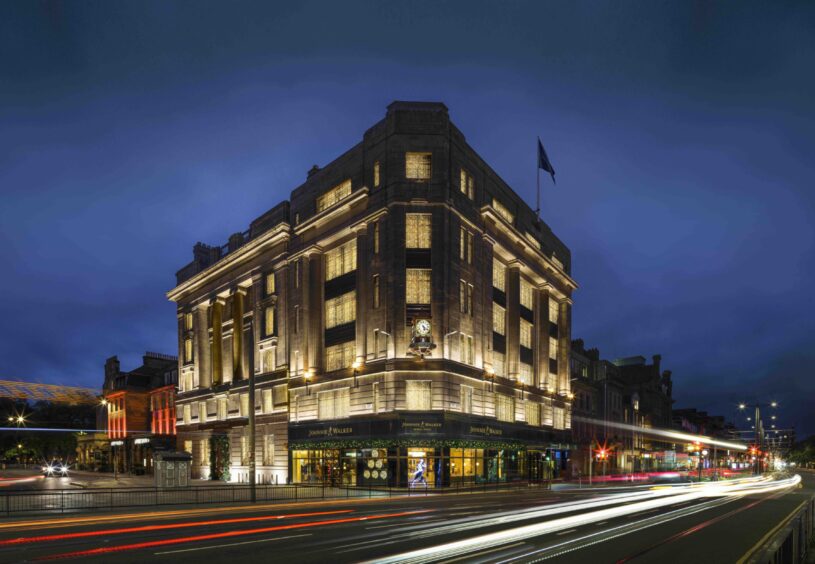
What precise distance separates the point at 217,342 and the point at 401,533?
189ft

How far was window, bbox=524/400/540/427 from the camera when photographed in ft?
217

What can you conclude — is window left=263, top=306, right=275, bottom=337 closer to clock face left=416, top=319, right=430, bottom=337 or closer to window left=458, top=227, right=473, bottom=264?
clock face left=416, top=319, right=430, bottom=337

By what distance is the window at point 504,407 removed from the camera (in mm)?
58381

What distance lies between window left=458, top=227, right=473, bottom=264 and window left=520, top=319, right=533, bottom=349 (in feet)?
54.3

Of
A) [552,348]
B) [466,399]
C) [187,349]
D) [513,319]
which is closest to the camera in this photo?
[466,399]

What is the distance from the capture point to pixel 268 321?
211ft

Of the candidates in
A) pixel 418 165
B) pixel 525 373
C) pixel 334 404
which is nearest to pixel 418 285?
pixel 418 165

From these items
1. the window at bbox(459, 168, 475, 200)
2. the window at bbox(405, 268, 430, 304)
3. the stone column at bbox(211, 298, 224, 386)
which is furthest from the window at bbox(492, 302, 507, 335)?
the stone column at bbox(211, 298, 224, 386)

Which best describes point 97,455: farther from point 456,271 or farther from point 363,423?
point 456,271

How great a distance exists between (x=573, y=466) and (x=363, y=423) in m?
38.7

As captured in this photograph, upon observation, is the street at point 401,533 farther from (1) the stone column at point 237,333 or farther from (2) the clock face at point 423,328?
(1) the stone column at point 237,333

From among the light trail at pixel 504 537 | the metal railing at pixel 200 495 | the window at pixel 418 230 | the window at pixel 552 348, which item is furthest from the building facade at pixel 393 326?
Answer: the light trail at pixel 504 537

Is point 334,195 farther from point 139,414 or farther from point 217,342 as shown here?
point 139,414

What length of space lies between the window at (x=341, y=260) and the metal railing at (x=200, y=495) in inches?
750
